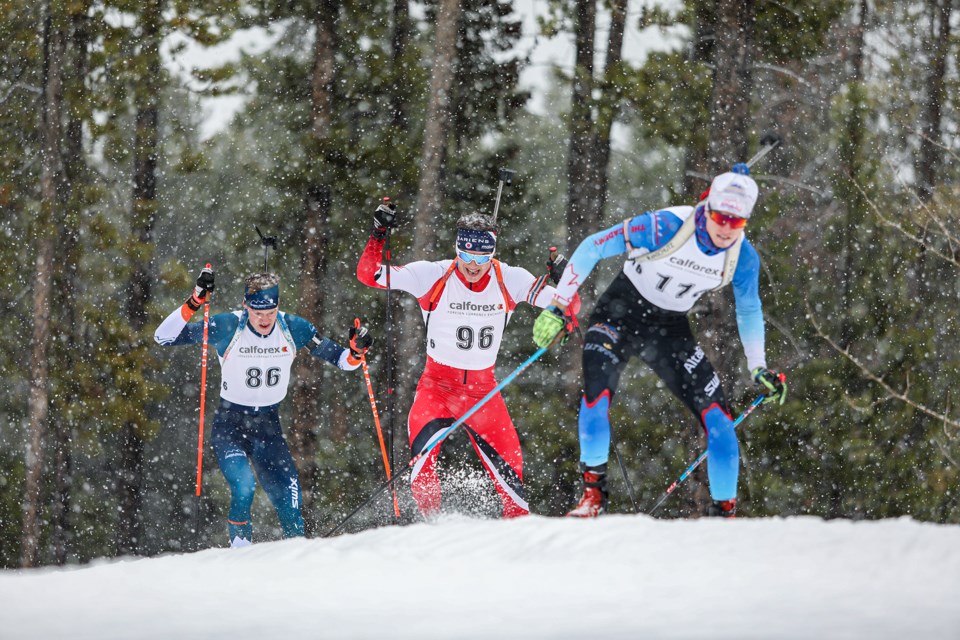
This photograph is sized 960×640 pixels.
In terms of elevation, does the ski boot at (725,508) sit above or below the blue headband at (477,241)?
below

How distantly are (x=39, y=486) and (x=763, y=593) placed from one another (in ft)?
40.5

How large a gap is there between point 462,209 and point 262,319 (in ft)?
20.9

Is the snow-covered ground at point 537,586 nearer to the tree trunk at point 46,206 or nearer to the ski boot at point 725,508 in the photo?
the ski boot at point 725,508

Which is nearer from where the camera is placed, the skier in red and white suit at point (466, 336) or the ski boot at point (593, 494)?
the ski boot at point (593, 494)

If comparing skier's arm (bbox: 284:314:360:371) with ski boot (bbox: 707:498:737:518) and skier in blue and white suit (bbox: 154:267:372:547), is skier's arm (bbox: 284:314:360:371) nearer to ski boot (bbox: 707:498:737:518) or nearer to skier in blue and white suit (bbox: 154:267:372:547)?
skier in blue and white suit (bbox: 154:267:372:547)

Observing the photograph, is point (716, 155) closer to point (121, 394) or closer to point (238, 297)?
point (121, 394)

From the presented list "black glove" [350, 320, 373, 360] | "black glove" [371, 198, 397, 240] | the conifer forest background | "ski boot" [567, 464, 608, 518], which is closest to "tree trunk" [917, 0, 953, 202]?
the conifer forest background

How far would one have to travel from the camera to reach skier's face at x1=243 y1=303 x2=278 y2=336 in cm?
723

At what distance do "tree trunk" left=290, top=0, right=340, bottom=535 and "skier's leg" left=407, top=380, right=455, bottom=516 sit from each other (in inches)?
250

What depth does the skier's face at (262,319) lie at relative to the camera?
7.23 metres

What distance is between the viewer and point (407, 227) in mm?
13617

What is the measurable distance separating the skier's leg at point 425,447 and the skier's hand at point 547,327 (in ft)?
4.38

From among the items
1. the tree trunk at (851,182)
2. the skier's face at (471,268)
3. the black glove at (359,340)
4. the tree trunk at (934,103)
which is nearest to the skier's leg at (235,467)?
the black glove at (359,340)

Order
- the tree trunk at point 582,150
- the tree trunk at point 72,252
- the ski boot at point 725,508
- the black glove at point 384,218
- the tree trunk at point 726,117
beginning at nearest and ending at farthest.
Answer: the ski boot at point 725,508, the black glove at point 384,218, the tree trunk at point 726,117, the tree trunk at point 582,150, the tree trunk at point 72,252
